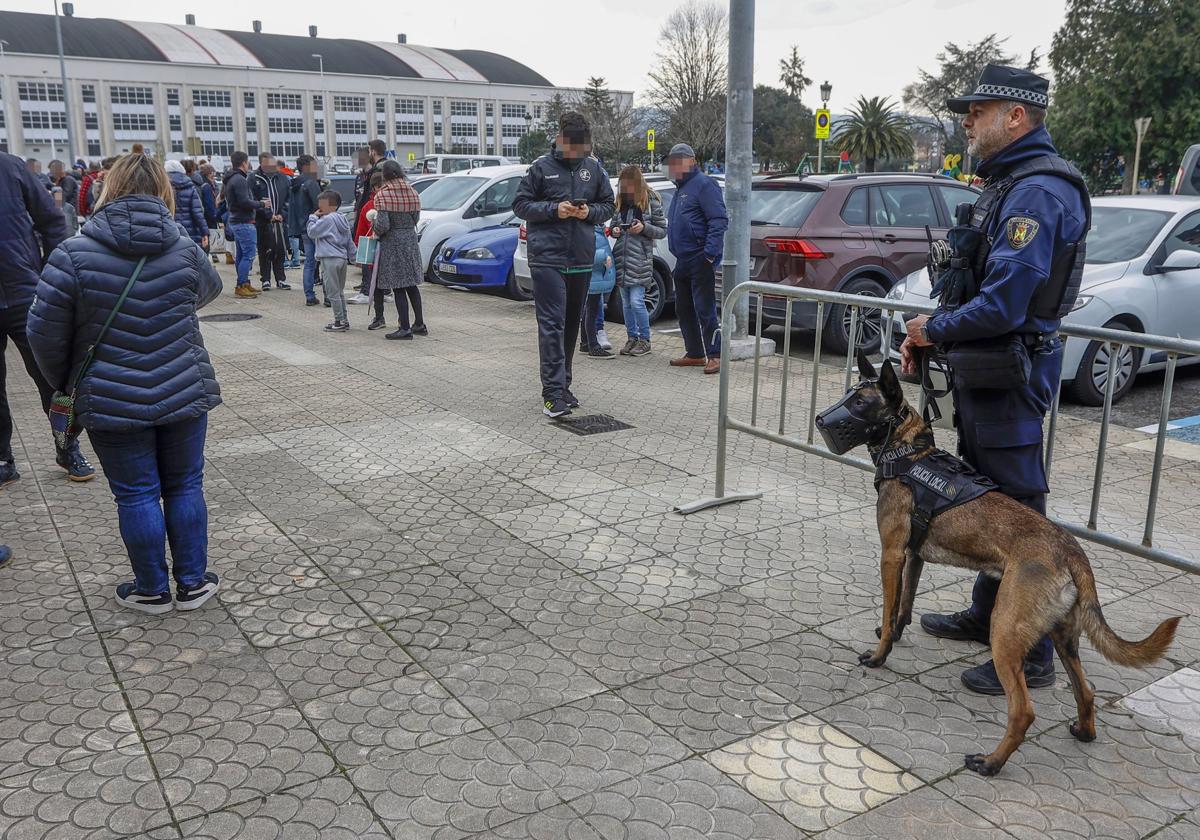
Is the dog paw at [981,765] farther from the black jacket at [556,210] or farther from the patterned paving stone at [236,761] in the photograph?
the black jacket at [556,210]

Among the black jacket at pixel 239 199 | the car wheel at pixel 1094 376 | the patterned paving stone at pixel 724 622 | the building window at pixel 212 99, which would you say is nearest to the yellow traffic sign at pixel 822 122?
the black jacket at pixel 239 199

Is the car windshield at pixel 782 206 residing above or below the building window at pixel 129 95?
below

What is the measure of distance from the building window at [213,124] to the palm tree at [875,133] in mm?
61247

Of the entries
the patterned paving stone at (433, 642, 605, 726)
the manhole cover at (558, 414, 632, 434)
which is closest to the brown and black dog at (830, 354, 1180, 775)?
the patterned paving stone at (433, 642, 605, 726)

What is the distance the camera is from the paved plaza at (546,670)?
9.51ft

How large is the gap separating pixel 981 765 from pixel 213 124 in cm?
10065

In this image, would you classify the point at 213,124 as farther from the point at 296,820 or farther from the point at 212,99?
the point at 296,820

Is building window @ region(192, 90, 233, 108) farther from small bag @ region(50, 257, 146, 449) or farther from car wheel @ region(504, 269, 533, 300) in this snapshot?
small bag @ region(50, 257, 146, 449)

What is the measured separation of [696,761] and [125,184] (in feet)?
10.1

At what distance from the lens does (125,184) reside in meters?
3.99

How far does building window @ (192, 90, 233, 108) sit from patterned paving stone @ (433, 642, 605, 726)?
3895 inches

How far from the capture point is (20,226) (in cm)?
571

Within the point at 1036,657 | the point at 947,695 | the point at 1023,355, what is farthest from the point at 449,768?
the point at 1023,355

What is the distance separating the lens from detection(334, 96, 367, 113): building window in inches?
3876
